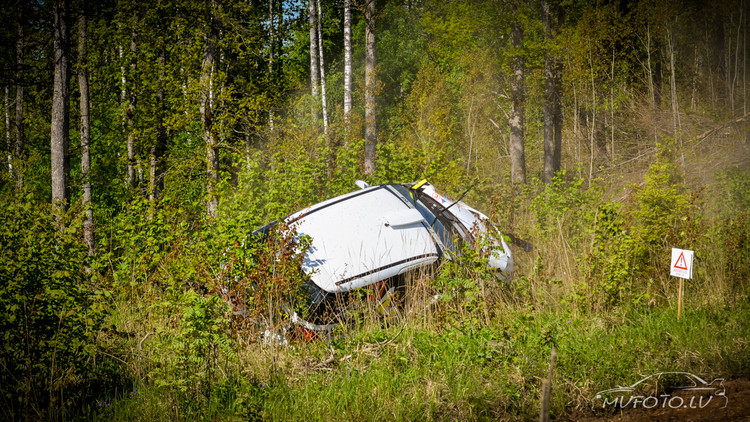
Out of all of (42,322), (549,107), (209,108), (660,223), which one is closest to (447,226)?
(660,223)

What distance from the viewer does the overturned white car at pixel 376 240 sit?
14.4ft

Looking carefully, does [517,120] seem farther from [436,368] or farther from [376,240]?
[436,368]

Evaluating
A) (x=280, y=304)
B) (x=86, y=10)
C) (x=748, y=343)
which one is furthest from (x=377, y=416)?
(x=86, y=10)

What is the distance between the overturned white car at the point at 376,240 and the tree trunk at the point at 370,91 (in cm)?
657

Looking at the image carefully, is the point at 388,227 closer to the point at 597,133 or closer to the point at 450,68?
the point at 597,133

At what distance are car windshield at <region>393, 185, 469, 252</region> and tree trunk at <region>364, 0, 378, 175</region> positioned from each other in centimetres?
617

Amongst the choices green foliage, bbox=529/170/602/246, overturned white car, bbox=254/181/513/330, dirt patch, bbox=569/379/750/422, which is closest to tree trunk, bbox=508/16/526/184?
green foliage, bbox=529/170/602/246

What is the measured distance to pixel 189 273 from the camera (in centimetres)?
439

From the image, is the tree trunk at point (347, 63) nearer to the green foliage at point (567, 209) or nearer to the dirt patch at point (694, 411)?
the green foliage at point (567, 209)

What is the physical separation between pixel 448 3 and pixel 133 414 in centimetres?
1485

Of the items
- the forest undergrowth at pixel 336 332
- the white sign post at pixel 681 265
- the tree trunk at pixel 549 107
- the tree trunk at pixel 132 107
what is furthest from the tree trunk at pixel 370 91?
the white sign post at pixel 681 265

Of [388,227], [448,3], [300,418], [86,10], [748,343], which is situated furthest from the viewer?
[448,3]

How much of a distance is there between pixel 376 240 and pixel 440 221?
1.01m

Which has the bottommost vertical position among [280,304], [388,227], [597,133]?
[280,304]
